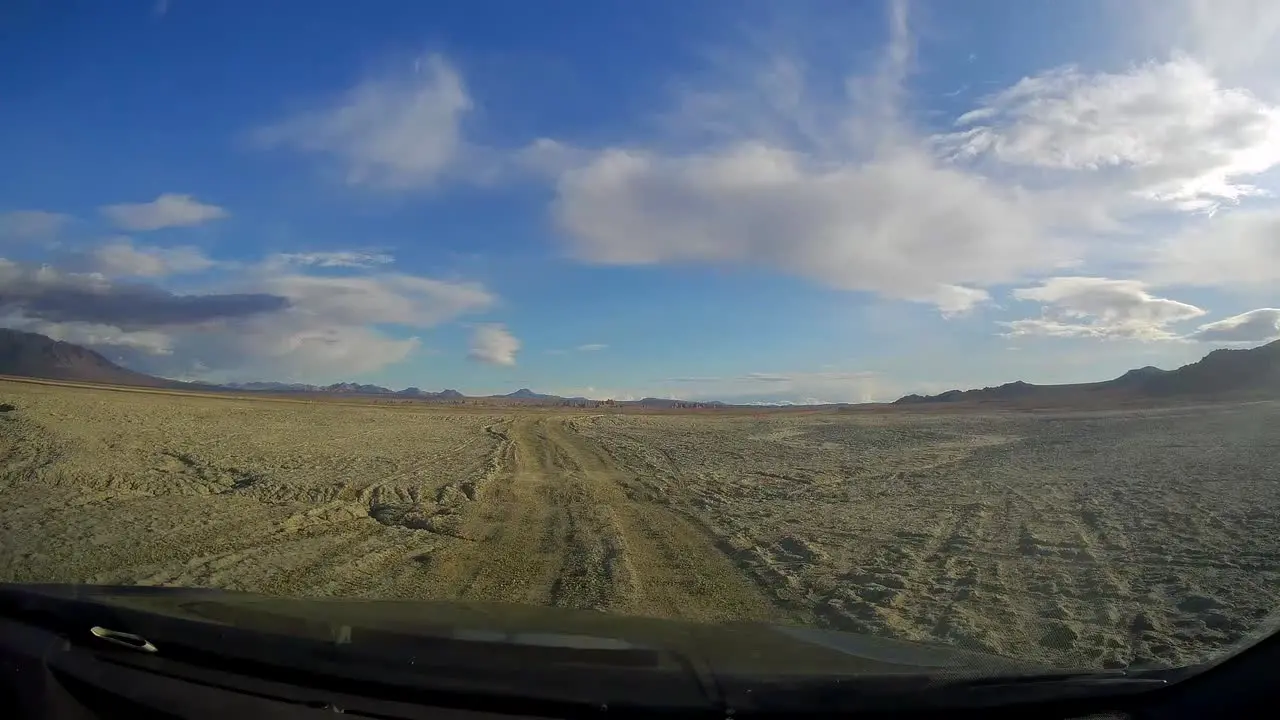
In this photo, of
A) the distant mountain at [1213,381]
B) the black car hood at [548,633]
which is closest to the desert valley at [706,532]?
the black car hood at [548,633]

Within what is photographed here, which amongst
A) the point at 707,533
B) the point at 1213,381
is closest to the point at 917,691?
the point at 707,533

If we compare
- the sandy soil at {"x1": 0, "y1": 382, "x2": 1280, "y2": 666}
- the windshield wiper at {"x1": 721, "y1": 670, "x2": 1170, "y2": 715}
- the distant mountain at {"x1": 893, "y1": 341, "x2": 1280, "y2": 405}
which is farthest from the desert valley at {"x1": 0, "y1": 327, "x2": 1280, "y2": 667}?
the distant mountain at {"x1": 893, "y1": 341, "x2": 1280, "y2": 405}

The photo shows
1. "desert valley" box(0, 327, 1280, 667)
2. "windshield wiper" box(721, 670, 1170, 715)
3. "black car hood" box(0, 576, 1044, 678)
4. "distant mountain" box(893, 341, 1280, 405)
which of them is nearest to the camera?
"windshield wiper" box(721, 670, 1170, 715)

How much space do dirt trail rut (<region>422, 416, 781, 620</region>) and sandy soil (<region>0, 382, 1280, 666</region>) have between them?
0.04 meters

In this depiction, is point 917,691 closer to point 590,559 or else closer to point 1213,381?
point 590,559

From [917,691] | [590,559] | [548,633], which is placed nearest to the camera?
[917,691]

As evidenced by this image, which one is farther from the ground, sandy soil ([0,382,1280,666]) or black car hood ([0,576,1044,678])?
black car hood ([0,576,1044,678])

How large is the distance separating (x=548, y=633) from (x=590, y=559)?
5565mm

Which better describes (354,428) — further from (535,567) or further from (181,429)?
(535,567)

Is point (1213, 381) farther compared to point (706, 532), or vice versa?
point (1213, 381)

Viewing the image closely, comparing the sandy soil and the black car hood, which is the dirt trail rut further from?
the black car hood

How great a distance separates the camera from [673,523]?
11516mm

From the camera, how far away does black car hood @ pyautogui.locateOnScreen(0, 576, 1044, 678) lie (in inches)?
110

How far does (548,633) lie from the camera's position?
10.7 ft
